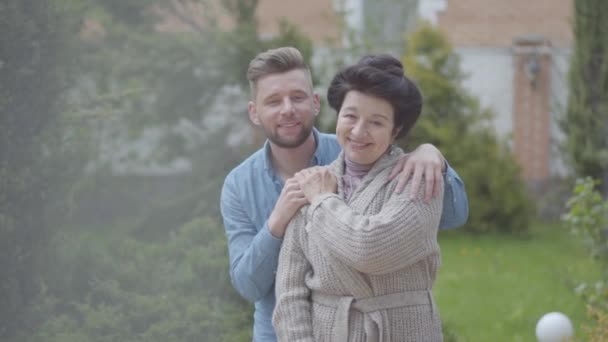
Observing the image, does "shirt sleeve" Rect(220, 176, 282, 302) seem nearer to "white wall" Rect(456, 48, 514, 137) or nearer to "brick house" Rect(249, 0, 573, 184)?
"brick house" Rect(249, 0, 573, 184)

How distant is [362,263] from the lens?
6.70 feet

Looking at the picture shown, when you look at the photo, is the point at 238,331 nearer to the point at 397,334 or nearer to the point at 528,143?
the point at 397,334

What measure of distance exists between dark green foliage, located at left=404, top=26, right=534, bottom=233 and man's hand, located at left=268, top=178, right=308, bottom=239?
6446 mm

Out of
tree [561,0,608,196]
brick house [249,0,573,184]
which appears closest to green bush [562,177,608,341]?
tree [561,0,608,196]

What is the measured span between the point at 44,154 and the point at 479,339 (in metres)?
2.91

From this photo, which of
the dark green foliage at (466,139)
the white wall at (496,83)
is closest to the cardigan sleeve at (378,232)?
the dark green foliage at (466,139)

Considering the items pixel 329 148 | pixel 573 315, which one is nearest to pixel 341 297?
pixel 329 148

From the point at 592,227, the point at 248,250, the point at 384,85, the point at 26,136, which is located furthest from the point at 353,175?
the point at 592,227

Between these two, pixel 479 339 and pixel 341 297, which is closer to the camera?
pixel 341 297

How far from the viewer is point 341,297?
7.07ft

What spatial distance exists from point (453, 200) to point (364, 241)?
1.40 feet

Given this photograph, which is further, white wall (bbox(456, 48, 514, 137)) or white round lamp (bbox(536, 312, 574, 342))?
white wall (bbox(456, 48, 514, 137))

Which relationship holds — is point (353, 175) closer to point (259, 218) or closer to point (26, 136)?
point (259, 218)

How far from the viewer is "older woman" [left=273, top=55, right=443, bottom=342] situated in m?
2.06
